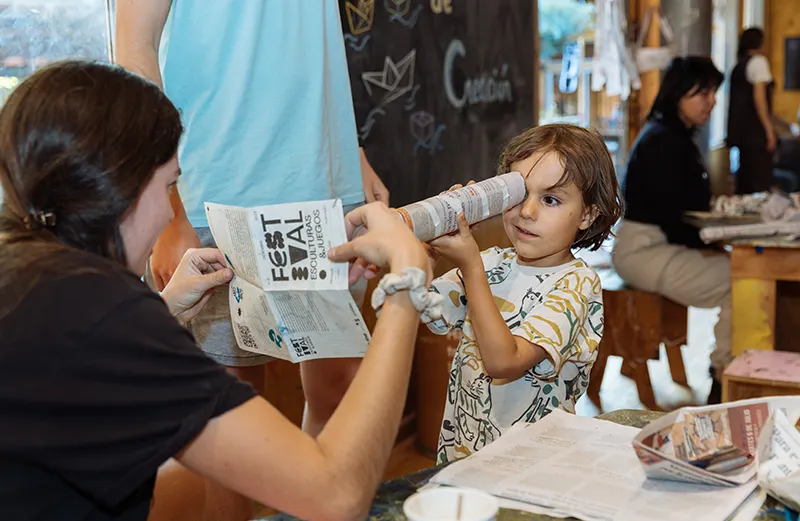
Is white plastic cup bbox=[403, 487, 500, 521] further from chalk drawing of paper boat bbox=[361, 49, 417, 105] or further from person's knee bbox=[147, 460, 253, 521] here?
chalk drawing of paper boat bbox=[361, 49, 417, 105]

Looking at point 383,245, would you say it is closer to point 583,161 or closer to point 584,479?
point 584,479

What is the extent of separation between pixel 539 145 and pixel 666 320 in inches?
87.2

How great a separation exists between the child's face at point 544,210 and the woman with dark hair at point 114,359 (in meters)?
0.59

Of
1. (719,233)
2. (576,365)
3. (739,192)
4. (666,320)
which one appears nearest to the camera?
(576,365)

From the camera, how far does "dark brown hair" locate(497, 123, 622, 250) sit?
5.23 feet

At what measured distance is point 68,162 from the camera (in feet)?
2.99

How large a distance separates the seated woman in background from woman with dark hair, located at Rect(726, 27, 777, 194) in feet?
11.3

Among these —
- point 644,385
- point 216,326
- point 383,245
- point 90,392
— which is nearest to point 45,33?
point 216,326

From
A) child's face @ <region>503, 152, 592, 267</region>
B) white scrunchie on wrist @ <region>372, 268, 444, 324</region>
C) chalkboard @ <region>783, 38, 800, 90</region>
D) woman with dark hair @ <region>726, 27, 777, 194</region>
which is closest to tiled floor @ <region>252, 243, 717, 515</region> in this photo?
child's face @ <region>503, 152, 592, 267</region>

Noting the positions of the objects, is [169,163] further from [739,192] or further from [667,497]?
[739,192]

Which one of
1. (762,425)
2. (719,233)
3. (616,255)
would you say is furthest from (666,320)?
(762,425)

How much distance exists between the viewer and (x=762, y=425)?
46.3 inches

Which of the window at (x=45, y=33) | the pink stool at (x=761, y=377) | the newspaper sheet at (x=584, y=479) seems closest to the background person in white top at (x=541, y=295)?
the newspaper sheet at (x=584, y=479)

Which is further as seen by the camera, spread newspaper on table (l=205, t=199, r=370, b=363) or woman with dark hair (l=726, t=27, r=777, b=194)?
woman with dark hair (l=726, t=27, r=777, b=194)
